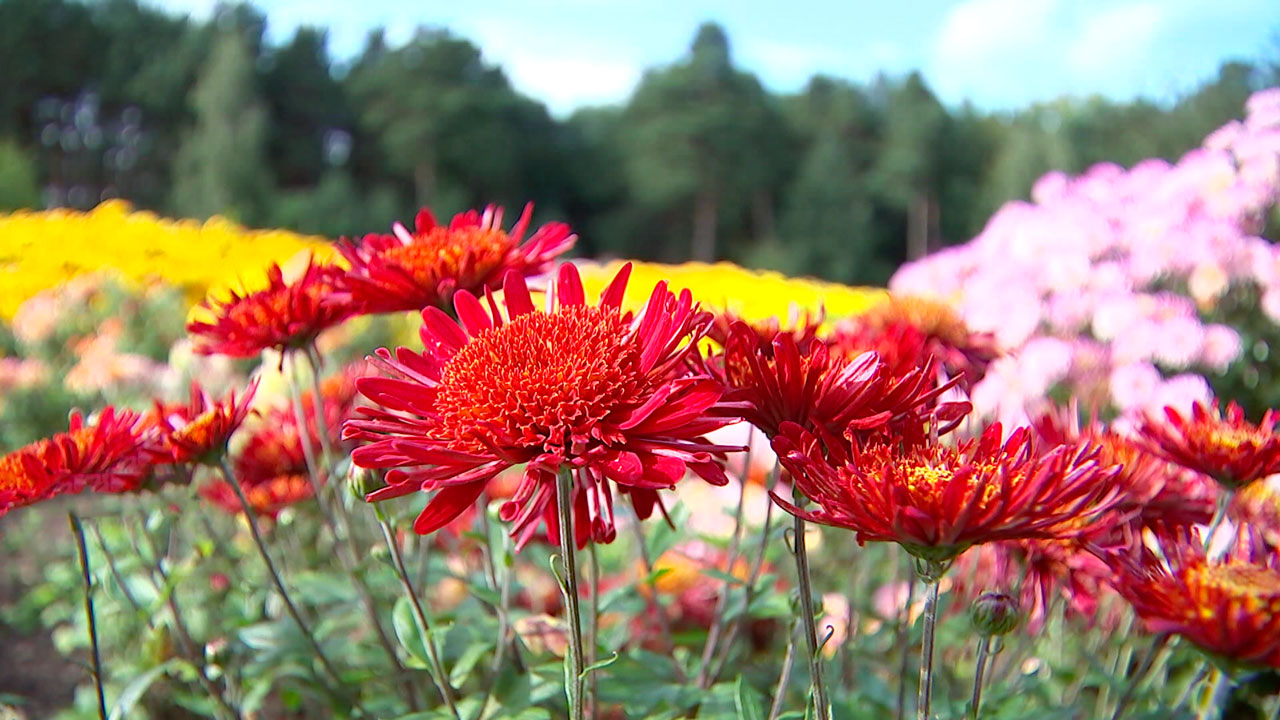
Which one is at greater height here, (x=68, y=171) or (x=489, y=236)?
(x=68, y=171)

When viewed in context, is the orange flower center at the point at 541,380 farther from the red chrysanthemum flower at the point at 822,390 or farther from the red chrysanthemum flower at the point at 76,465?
the red chrysanthemum flower at the point at 76,465

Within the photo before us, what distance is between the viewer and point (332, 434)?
4.87 ft

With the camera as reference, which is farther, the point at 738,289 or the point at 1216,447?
the point at 738,289

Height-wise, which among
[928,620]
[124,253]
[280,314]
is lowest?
[928,620]

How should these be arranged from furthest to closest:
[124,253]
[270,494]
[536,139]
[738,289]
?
[536,139], [124,253], [738,289], [270,494]

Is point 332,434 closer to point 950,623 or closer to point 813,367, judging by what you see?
point 813,367

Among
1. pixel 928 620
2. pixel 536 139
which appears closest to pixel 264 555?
pixel 928 620

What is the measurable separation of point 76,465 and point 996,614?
0.95m

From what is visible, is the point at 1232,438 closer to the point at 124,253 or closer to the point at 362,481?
the point at 362,481

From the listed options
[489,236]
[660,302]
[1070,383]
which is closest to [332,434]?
[489,236]

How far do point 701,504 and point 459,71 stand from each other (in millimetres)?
21200

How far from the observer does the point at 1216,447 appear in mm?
931

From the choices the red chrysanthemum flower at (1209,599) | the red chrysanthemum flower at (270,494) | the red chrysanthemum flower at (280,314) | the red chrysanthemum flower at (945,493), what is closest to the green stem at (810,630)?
the red chrysanthemum flower at (945,493)

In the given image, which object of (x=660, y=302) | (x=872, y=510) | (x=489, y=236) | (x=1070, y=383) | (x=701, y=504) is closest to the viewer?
(x=872, y=510)
